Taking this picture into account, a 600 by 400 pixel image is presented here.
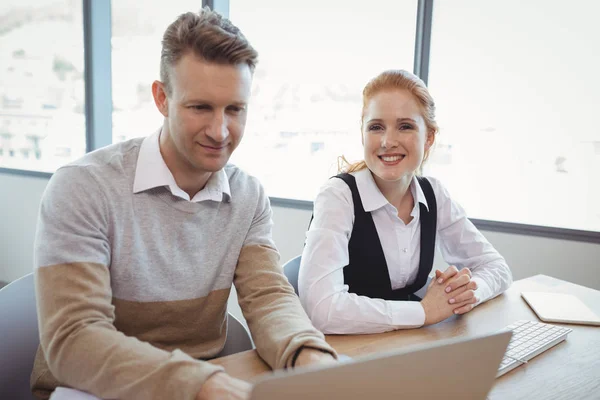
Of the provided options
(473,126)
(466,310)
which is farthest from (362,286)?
(473,126)

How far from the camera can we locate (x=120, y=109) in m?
3.85

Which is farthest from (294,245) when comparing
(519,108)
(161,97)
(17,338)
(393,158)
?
(17,338)

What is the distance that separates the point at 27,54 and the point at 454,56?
3.17 m

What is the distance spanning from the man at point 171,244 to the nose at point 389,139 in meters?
0.46

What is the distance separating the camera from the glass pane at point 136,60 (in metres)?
3.67

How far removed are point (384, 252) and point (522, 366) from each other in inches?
24.7

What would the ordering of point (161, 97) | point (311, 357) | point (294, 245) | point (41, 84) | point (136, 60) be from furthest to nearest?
point (41, 84)
point (136, 60)
point (294, 245)
point (161, 97)
point (311, 357)

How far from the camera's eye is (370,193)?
170cm

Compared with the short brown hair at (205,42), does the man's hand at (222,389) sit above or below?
below

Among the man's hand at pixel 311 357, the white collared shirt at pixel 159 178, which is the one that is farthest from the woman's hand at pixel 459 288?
the white collared shirt at pixel 159 178

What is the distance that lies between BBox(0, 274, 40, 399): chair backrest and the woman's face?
3.52 feet

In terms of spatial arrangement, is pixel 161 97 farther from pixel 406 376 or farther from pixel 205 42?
pixel 406 376

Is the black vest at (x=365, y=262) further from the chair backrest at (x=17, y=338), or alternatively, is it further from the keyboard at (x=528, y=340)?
the chair backrest at (x=17, y=338)

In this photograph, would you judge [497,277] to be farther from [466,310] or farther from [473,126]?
[473,126]
